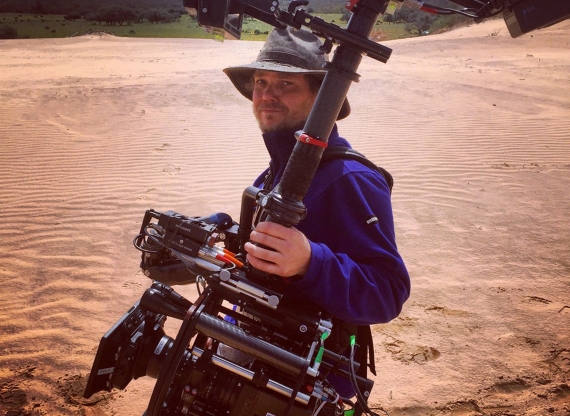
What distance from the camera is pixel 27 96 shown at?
34.7ft

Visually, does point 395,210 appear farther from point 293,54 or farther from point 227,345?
point 227,345

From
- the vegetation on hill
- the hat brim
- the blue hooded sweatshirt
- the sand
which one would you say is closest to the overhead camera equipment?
the blue hooded sweatshirt

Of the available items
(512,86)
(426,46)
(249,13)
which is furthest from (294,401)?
(426,46)

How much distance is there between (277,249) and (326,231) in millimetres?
396

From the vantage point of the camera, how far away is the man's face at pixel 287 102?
5.87ft

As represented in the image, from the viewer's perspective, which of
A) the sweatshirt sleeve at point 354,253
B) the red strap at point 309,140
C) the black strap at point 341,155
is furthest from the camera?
the black strap at point 341,155

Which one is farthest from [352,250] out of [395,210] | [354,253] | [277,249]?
[395,210]

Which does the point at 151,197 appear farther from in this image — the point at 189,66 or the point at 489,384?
the point at 189,66

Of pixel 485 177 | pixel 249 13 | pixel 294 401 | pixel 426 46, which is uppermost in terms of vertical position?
pixel 249 13

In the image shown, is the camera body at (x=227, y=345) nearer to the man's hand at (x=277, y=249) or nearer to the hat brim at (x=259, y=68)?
the man's hand at (x=277, y=249)

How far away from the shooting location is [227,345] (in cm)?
132

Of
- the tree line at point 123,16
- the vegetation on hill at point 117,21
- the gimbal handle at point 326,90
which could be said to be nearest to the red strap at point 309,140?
the gimbal handle at point 326,90

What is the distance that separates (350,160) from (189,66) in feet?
53.4

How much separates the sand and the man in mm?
2034
